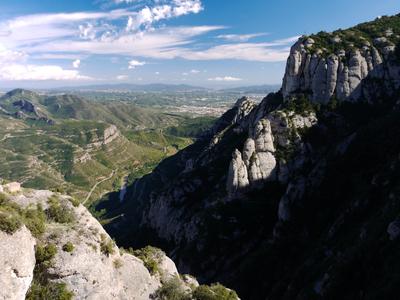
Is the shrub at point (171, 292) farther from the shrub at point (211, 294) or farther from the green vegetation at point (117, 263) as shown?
the green vegetation at point (117, 263)

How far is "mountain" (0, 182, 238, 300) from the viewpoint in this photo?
32406mm

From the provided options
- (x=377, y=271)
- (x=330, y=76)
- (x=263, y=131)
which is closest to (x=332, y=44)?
(x=330, y=76)

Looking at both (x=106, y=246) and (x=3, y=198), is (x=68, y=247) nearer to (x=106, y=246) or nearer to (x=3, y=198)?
(x=106, y=246)

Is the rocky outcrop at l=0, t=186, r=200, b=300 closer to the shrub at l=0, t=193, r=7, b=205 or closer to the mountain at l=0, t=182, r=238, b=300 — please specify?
the mountain at l=0, t=182, r=238, b=300

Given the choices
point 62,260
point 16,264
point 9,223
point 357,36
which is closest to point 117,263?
point 62,260

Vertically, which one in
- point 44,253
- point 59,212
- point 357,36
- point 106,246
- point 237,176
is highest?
point 357,36

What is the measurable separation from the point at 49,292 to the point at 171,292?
14750 mm

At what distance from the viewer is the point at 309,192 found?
8381 centimetres

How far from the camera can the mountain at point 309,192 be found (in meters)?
53.4

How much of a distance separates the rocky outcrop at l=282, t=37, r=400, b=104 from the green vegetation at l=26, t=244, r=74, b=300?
100942 millimetres

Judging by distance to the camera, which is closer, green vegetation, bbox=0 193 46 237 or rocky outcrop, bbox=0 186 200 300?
rocky outcrop, bbox=0 186 200 300

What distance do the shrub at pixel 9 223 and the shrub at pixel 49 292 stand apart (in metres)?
5.55

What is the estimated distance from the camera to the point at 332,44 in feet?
421

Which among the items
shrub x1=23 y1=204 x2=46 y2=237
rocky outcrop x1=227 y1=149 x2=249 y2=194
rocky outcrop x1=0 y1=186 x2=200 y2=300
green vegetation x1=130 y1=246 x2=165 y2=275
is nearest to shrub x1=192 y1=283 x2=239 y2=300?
rocky outcrop x1=0 y1=186 x2=200 y2=300
